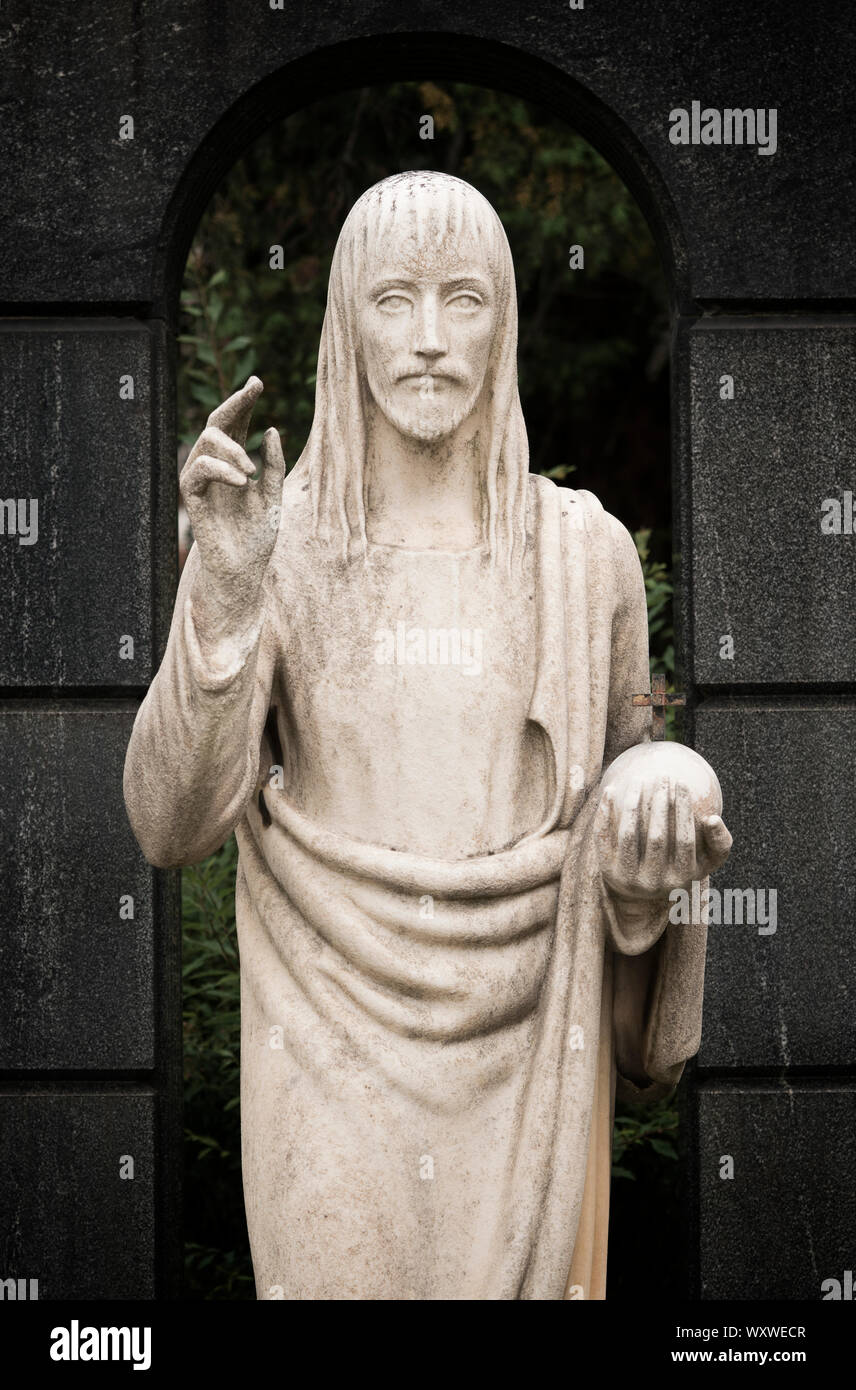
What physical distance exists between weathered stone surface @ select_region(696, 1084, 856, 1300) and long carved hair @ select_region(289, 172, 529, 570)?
7.77 ft

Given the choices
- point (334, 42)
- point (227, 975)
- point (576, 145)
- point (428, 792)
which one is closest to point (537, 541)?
point (428, 792)

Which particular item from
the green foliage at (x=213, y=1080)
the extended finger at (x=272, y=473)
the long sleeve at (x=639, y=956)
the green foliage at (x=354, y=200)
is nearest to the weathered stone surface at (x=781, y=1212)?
the long sleeve at (x=639, y=956)

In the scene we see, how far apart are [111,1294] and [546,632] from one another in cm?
265

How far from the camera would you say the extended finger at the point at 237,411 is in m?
3.84

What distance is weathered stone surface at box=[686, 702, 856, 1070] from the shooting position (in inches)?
241

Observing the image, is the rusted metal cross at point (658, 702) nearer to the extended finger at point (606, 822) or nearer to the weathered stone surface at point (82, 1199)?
the extended finger at point (606, 822)

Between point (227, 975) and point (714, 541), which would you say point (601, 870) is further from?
point (227, 975)

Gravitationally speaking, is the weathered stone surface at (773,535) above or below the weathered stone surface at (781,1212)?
above

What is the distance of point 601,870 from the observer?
425 cm

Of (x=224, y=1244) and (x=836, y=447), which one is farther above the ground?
(x=836, y=447)

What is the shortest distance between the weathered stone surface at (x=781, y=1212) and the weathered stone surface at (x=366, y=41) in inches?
93.3

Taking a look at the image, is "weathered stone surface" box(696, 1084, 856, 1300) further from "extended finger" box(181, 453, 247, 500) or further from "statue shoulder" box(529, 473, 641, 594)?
"extended finger" box(181, 453, 247, 500)

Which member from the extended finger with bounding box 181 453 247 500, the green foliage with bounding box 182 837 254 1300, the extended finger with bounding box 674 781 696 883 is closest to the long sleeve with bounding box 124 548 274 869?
the extended finger with bounding box 181 453 247 500

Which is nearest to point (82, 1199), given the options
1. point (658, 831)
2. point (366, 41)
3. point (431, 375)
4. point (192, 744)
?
point (192, 744)
